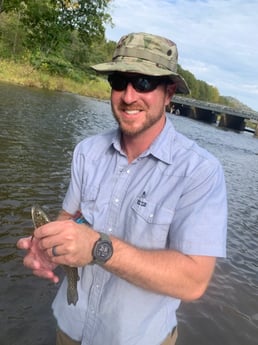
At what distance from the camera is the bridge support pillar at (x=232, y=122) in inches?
3159

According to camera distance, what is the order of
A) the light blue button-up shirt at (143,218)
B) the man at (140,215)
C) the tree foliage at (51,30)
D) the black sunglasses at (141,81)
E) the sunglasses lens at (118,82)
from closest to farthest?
the man at (140,215)
the light blue button-up shirt at (143,218)
the black sunglasses at (141,81)
the sunglasses lens at (118,82)
the tree foliage at (51,30)

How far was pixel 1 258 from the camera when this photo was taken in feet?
22.1

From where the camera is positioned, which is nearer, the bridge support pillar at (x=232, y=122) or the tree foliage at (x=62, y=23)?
the tree foliage at (x=62, y=23)

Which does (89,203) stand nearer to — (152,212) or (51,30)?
(152,212)

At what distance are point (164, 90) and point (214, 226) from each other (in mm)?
1084

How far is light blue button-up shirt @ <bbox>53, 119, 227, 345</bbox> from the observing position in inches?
91.8

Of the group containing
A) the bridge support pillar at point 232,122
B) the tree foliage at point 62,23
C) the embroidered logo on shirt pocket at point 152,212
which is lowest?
the bridge support pillar at point 232,122

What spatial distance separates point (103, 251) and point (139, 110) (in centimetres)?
111

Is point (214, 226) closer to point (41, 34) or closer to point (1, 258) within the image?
point (1, 258)

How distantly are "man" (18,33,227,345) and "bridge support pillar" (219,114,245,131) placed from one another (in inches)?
3177

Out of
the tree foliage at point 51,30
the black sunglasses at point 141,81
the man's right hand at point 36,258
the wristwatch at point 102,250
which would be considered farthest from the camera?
the tree foliage at point 51,30

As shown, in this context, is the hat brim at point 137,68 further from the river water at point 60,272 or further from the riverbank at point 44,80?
the riverbank at point 44,80

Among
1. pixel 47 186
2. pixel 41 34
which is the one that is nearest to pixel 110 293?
pixel 47 186

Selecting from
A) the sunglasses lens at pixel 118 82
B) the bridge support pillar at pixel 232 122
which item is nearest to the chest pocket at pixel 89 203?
the sunglasses lens at pixel 118 82
